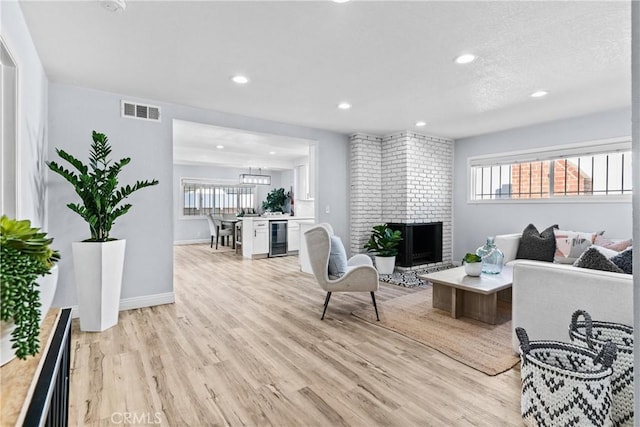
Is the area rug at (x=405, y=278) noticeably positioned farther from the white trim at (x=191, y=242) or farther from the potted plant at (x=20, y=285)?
the white trim at (x=191, y=242)

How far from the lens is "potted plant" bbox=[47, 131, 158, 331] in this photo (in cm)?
275

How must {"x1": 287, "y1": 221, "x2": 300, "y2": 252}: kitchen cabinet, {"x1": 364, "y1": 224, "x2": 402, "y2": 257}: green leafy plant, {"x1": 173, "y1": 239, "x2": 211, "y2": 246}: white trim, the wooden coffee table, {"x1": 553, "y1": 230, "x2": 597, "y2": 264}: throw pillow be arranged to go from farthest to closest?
1. {"x1": 173, "y1": 239, "x2": 211, "y2": 246}: white trim
2. {"x1": 287, "y1": 221, "x2": 300, "y2": 252}: kitchen cabinet
3. {"x1": 364, "y1": 224, "x2": 402, "y2": 257}: green leafy plant
4. {"x1": 553, "y1": 230, "x2": 597, "y2": 264}: throw pillow
5. the wooden coffee table

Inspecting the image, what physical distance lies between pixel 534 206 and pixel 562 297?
134 inches

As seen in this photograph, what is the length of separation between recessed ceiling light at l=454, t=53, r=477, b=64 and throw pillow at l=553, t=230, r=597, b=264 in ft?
9.25

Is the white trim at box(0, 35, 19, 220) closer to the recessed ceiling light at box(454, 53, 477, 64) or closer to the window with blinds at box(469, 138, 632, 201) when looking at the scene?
the recessed ceiling light at box(454, 53, 477, 64)

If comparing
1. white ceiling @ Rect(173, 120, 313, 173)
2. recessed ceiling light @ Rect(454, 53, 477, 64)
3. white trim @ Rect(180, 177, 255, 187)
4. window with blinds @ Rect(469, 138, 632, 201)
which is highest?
white ceiling @ Rect(173, 120, 313, 173)

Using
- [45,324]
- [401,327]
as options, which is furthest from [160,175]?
[401,327]

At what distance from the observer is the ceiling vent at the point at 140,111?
3.47 metres

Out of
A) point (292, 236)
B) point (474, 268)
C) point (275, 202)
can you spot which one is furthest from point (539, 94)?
point (275, 202)

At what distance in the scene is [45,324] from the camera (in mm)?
1097

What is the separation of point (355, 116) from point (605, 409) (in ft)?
12.4

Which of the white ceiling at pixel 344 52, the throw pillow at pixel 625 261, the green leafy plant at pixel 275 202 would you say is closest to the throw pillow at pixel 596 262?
the throw pillow at pixel 625 261

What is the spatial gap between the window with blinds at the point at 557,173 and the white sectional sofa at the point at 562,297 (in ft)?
10.4

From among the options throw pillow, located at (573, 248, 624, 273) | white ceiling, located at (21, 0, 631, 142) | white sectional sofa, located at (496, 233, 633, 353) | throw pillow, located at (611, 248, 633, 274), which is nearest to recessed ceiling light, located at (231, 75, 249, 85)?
white ceiling, located at (21, 0, 631, 142)
